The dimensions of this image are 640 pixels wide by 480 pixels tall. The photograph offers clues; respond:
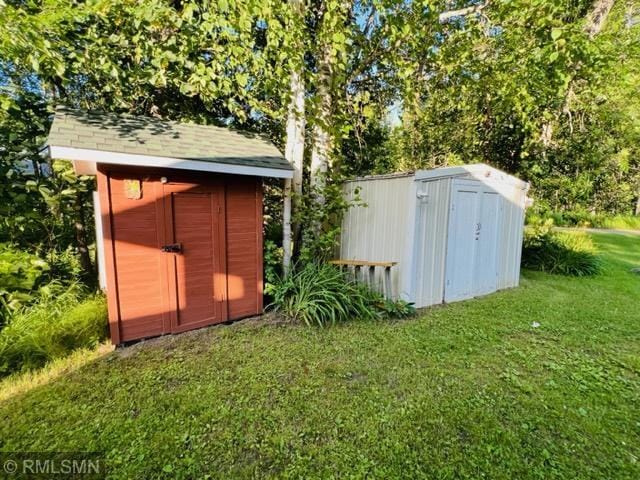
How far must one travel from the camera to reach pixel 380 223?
4.73 metres

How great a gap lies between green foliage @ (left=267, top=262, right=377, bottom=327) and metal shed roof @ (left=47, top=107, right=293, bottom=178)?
1.49 metres

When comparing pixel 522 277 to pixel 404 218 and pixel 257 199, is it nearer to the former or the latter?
pixel 404 218

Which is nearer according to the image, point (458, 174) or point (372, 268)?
point (458, 174)

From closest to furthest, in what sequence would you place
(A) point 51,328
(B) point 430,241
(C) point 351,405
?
(C) point 351,405, (A) point 51,328, (B) point 430,241

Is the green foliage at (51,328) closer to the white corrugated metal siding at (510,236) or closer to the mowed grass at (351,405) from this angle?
the mowed grass at (351,405)

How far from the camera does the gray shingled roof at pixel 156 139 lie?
295 centimetres

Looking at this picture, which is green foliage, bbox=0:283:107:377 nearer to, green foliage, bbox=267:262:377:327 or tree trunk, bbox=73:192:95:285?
tree trunk, bbox=73:192:95:285

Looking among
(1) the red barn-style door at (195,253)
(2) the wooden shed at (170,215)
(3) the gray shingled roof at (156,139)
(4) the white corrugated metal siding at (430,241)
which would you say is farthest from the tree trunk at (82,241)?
(4) the white corrugated metal siding at (430,241)

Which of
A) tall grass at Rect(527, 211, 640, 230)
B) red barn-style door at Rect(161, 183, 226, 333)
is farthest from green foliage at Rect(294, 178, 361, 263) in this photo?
tall grass at Rect(527, 211, 640, 230)

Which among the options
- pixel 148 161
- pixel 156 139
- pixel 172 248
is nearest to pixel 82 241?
pixel 172 248

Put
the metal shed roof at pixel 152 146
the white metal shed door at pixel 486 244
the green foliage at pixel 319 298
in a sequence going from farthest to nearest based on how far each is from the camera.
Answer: the white metal shed door at pixel 486 244
the green foliage at pixel 319 298
the metal shed roof at pixel 152 146

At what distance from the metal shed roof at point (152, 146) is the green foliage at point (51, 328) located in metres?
1.49

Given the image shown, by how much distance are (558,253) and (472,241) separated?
3812 mm

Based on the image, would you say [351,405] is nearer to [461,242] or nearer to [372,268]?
[372,268]
